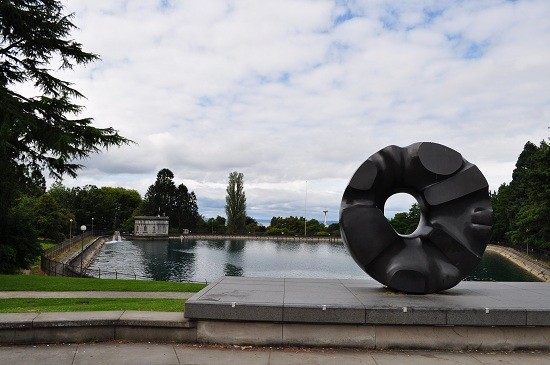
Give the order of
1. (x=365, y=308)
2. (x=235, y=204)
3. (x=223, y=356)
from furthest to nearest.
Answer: (x=235, y=204)
(x=365, y=308)
(x=223, y=356)

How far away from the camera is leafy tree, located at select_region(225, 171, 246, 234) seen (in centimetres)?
10000

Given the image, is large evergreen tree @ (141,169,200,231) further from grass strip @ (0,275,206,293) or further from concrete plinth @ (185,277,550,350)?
concrete plinth @ (185,277,550,350)

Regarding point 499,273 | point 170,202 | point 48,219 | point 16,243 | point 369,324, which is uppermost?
point 170,202

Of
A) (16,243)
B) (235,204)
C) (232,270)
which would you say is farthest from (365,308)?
(235,204)

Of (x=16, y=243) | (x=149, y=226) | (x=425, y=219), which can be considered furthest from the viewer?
(x=149, y=226)

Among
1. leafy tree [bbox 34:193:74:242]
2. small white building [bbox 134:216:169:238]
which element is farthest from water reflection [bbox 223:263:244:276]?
small white building [bbox 134:216:169:238]

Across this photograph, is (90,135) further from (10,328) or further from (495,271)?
(495,271)

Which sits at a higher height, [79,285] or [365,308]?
[365,308]

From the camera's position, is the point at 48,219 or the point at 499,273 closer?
the point at 499,273

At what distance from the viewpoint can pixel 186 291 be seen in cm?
1812

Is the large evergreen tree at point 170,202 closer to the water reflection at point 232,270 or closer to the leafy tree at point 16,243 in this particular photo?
the water reflection at point 232,270

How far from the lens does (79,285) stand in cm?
1862

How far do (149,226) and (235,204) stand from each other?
63.3 ft

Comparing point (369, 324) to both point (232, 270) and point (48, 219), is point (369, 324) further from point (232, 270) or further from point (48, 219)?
point (48, 219)
